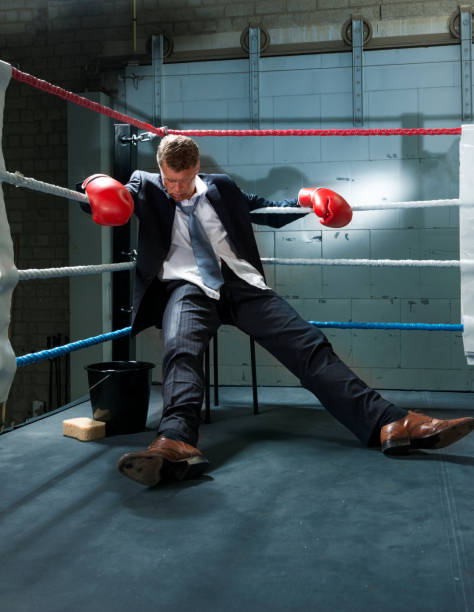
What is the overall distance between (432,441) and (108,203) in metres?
1.20

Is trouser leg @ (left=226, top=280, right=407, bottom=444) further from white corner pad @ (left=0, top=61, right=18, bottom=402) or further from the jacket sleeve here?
white corner pad @ (left=0, top=61, right=18, bottom=402)

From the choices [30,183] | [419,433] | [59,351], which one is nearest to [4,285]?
[30,183]

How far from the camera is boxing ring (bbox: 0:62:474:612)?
1.08m

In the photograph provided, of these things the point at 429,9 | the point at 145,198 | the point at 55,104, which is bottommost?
the point at 145,198

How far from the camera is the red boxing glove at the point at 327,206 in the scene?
2.26m

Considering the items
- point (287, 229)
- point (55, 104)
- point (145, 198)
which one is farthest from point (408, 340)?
point (55, 104)

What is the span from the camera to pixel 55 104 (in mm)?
4480

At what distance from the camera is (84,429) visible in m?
2.15

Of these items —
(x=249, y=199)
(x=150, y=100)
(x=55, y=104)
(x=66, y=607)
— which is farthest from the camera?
(x=55, y=104)

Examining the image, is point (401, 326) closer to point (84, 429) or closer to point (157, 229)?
point (157, 229)

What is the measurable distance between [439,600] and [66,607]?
0.64 m

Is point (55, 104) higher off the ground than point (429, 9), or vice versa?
point (429, 9)

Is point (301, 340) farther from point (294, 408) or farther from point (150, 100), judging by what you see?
point (150, 100)

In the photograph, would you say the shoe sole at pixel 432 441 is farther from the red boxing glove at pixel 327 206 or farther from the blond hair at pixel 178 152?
the blond hair at pixel 178 152
